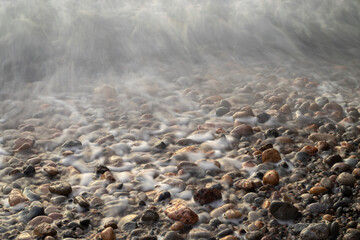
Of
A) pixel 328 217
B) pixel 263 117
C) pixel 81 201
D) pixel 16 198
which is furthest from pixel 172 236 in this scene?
pixel 263 117

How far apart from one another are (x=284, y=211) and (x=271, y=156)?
0.66m

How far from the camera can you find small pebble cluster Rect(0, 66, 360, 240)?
218cm

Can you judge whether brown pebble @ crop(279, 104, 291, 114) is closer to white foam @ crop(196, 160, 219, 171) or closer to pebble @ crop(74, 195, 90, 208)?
white foam @ crop(196, 160, 219, 171)

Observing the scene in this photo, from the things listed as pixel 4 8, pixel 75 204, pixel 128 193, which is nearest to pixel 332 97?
pixel 128 193

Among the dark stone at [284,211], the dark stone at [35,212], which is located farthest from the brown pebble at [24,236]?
the dark stone at [284,211]

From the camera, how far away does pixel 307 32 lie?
6.19 meters

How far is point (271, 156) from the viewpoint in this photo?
279 cm

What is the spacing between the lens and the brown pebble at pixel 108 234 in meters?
2.09

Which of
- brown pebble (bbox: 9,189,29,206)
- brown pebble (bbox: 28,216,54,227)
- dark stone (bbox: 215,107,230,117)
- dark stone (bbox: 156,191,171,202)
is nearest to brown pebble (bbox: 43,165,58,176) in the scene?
brown pebble (bbox: 9,189,29,206)

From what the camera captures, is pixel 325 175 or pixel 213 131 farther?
pixel 213 131

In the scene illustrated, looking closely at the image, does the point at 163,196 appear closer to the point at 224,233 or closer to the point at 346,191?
the point at 224,233

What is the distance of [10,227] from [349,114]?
2838mm

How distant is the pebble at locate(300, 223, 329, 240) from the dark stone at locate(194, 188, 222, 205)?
57 cm

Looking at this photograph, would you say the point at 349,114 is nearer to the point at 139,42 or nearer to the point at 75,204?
the point at 75,204
